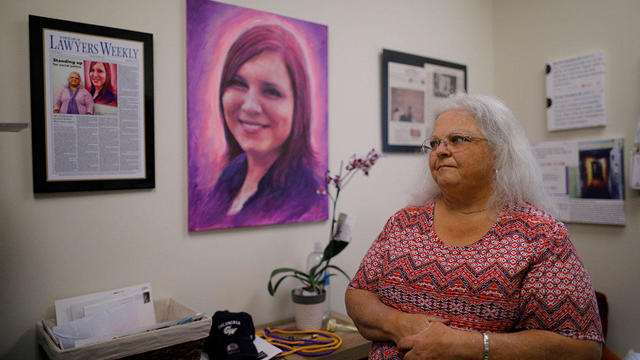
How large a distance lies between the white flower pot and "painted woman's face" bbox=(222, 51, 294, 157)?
0.61m

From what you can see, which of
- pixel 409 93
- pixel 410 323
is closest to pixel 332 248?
pixel 410 323

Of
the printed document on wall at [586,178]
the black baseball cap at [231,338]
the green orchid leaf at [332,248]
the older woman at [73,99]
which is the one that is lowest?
the black baseball cap at [231,338]

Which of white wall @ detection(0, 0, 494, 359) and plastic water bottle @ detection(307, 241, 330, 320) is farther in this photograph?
plastic water bottle @ detection(307, 241, 330, 320)

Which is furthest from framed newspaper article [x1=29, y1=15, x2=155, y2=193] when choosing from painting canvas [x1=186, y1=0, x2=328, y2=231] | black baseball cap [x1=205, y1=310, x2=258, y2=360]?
black baseball cap [x1=205, y1=310, x2=258, y2=360]

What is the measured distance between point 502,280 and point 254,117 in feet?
3.74

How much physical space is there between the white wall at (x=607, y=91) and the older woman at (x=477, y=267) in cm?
110

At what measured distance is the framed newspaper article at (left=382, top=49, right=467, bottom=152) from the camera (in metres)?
2.35

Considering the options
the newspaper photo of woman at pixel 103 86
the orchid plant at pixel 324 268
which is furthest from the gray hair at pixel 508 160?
the newspaper photo of woman at pixel 103 86

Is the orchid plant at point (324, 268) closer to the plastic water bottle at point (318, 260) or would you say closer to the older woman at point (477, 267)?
the plastic water bottle at point (318, 260)

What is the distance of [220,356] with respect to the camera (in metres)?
1.53

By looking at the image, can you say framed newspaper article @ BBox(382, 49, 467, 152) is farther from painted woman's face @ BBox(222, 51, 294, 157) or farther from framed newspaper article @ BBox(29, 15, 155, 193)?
framed newspaper article @ BBox(29, 15, 155, 193)

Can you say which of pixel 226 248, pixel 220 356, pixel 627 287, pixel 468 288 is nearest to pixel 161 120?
pixel 226 248

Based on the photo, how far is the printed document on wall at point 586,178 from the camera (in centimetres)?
221

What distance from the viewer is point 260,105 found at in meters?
1.93
